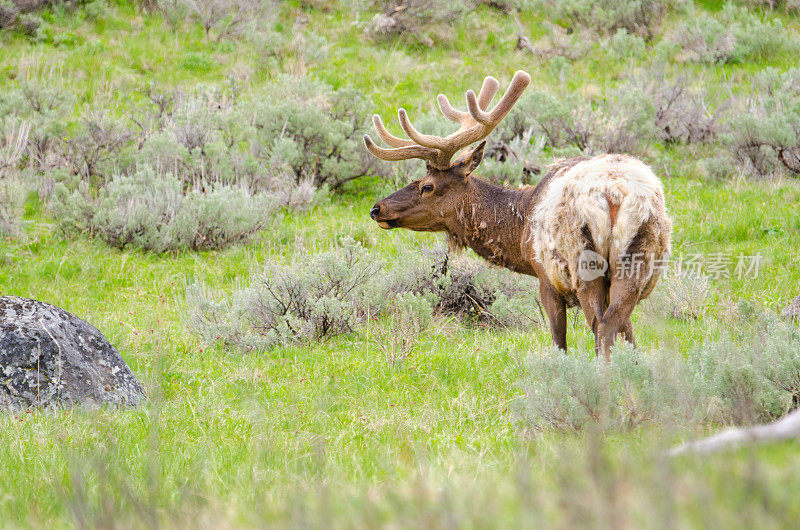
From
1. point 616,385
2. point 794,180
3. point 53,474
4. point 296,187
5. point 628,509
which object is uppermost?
point 628,509

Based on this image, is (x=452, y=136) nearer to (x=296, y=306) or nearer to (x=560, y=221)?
(x=560, y=221)

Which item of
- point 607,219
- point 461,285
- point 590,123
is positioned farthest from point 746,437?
point 590,123

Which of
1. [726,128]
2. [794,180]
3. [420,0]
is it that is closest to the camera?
[794,180]

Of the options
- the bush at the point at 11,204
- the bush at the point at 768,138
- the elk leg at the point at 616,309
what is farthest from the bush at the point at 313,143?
the elk leg at the point at 616,309

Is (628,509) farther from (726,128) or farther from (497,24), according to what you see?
(497,24)

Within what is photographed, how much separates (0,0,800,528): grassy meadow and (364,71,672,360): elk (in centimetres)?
42

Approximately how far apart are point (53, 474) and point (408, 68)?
14712 mm

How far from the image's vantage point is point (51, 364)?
4.99 metres

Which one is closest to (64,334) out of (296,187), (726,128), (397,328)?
(397,328)

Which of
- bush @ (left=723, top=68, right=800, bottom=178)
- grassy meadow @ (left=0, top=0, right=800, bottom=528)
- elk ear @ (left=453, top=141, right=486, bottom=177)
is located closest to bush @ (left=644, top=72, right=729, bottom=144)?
grassy meadow @ (left=0, top=0, right=800, bottom=528)

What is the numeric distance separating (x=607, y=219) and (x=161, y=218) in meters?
6.98

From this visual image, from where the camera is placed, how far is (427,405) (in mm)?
4844

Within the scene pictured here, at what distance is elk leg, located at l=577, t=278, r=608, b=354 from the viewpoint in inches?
186

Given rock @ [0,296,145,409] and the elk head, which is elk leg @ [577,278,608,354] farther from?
rock @ [0,296,145,409]
